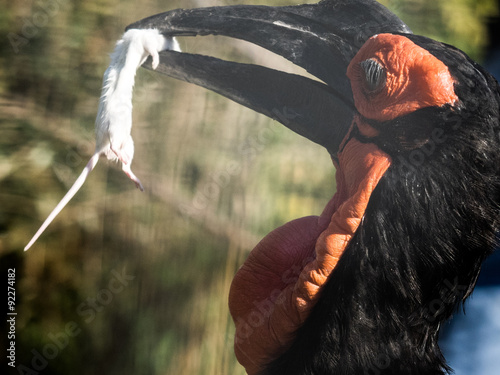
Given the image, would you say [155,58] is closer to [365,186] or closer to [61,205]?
[61,205]

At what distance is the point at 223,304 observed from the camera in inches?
64.1

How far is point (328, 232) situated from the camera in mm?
948

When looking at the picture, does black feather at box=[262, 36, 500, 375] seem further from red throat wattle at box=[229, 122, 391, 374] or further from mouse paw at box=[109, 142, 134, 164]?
mouse paw at box=[109, 142, 134, 164]

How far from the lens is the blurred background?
1.35 m

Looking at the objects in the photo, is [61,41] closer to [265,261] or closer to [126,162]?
[126,162]

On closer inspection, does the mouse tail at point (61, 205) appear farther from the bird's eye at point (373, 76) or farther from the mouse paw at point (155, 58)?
the bird's eye at point (373, 76)

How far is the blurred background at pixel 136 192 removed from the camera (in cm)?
135

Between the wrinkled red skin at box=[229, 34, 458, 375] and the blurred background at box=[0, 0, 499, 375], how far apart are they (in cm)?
49

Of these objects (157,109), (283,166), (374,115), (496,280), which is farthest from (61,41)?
(496,280)

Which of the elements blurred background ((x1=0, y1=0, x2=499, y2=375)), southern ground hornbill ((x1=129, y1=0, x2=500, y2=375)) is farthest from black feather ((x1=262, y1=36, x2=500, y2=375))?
blurred background ((x1=0, y1=0, x2=499, y2=375))

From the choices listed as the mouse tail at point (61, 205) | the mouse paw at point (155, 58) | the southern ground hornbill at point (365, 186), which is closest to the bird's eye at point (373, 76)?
the southern ground hornbill at point (365, 186)

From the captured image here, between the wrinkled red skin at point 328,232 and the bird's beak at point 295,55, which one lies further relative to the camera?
the bird's beak at point 295,55

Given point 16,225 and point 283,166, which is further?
point 283,166

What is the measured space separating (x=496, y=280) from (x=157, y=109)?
1.23 m
